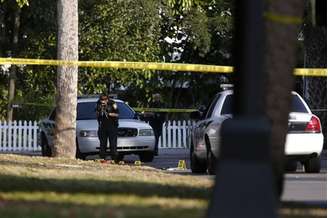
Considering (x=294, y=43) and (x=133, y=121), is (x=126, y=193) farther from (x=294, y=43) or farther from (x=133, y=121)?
(x=133, y=121)

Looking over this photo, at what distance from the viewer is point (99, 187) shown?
11.2 metres

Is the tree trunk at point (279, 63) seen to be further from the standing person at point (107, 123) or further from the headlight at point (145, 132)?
the headlight at point (145, 132)

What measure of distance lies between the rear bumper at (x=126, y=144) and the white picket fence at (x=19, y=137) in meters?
6.43

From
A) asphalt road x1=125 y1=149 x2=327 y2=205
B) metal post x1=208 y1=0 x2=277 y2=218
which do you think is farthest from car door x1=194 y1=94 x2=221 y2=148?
metal post x1=208 y1=0 x2=277 y2=218

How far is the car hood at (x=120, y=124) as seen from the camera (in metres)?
21.6

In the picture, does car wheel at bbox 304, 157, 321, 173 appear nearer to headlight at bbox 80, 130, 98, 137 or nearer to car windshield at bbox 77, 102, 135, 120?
headlight at bbox 80, 130, 98, 137

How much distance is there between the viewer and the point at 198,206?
9148mm

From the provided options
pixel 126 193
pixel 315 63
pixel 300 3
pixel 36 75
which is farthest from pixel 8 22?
pixel 300 3

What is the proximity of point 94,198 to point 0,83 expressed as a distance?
25344 millimetres

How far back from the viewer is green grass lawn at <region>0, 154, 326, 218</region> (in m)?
8.44

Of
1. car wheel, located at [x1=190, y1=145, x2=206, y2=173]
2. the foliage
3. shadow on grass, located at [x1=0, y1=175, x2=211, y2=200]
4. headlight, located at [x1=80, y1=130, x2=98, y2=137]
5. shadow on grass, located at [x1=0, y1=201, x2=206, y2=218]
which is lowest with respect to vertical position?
car wheel, located at [x1=190, y1=145, x2=206, y2=173]

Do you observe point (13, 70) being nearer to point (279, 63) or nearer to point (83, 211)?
point (83, 211)

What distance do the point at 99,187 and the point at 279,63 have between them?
4063 millimetres

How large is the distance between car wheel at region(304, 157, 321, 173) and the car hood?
6.04 meters
